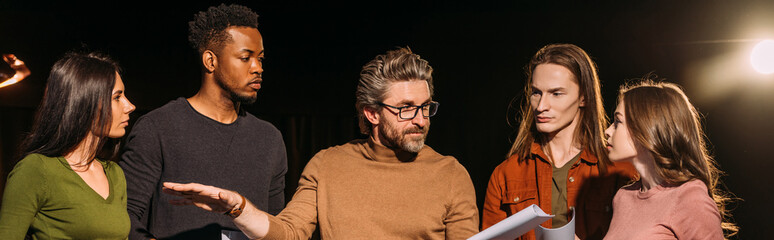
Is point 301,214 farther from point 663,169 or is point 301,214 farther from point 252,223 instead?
point 663,169

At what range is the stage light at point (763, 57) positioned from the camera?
528cm

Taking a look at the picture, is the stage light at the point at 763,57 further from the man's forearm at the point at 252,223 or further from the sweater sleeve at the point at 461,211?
the man's forearm at the point at 252,223

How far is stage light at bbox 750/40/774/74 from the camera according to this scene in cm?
528

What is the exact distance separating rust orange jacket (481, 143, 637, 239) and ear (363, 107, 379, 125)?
0.71 metres

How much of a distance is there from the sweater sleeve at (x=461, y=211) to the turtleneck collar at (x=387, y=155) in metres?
0.22

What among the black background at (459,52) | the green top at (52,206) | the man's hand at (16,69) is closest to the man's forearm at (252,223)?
the green top at (52,206)

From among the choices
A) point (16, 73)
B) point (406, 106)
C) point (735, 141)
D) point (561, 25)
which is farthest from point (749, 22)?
point (16, 73)

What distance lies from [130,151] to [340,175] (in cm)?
94

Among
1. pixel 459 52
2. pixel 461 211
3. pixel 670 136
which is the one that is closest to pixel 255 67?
pixel 461 211

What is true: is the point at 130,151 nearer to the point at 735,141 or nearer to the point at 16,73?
the point at 16,73

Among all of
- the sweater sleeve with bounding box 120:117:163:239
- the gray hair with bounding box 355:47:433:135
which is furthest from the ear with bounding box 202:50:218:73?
the gray hair with bounding box 355:47:433:135

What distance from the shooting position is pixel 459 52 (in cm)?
599

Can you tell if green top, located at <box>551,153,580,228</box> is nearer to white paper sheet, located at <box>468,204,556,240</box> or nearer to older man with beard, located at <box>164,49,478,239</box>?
older man with beard, located at <box>164,49,478,239</box>

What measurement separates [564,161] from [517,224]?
98cm
